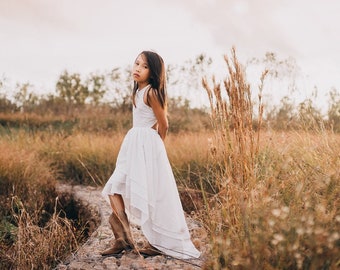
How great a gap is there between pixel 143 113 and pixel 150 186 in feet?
1.78

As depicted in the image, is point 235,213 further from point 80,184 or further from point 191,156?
point 80,184

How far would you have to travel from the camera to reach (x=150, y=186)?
11.4ft

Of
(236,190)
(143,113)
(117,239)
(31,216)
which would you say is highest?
(143,113)

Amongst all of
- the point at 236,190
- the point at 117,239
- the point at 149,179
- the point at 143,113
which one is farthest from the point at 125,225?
the point at 236,190

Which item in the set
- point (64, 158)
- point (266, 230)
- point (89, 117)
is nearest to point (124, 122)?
point (89, 117)

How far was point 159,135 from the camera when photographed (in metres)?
3.56

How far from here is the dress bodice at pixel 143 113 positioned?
349 centimetres

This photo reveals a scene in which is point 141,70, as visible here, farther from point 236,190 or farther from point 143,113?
point 236,190

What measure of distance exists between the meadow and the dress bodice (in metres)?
0.44

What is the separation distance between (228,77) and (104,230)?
6.34 feet

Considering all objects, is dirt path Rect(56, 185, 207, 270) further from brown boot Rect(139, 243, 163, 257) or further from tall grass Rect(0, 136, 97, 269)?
tall grass Rect(0, 136, 97, 269)

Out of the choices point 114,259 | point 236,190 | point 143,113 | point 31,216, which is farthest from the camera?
point 31,216

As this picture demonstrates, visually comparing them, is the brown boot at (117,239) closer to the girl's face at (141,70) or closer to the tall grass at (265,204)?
the tall grass at (265,204)

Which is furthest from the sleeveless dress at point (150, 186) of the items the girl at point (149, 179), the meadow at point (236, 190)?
the meadow at point (236, 190)
